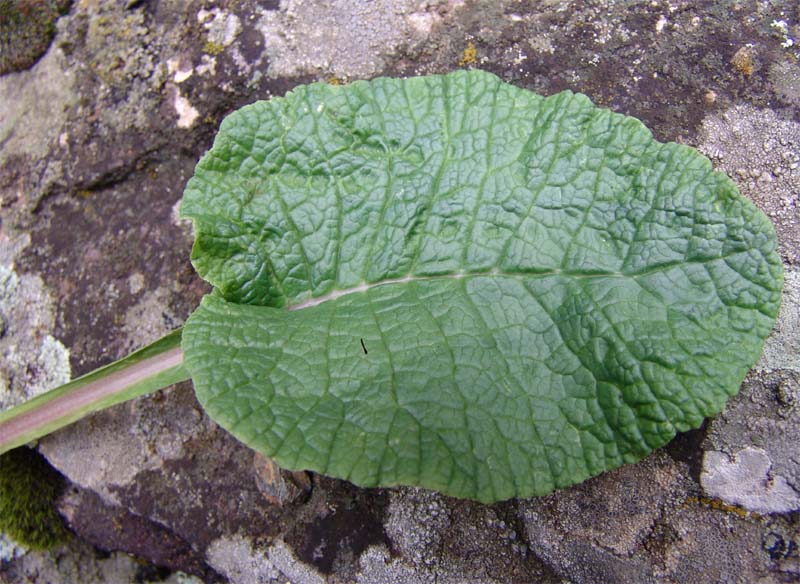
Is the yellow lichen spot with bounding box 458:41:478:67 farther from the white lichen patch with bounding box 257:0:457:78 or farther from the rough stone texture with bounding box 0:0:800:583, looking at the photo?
the white lichen patch with bounding box 257:0:457:78

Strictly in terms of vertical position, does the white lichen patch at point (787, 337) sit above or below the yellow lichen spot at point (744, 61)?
below

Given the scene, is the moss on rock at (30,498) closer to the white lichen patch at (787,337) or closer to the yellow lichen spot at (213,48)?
the yellow lichen spot at (213,48)

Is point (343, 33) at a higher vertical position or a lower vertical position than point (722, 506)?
higher

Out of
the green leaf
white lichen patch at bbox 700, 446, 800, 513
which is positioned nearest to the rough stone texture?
white lichen patch at bbox 700, 446, 800, 513

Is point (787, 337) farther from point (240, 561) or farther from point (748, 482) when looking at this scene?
point (240, 561)

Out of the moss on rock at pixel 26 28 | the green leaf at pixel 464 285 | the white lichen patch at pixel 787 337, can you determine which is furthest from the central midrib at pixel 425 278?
the moss on rock at pixel 26 28

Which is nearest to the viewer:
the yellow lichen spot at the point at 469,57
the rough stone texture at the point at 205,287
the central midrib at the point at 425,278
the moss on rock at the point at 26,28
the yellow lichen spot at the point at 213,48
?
the central midrib at the point at 425,278

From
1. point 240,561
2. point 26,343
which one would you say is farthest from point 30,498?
point 240,561
